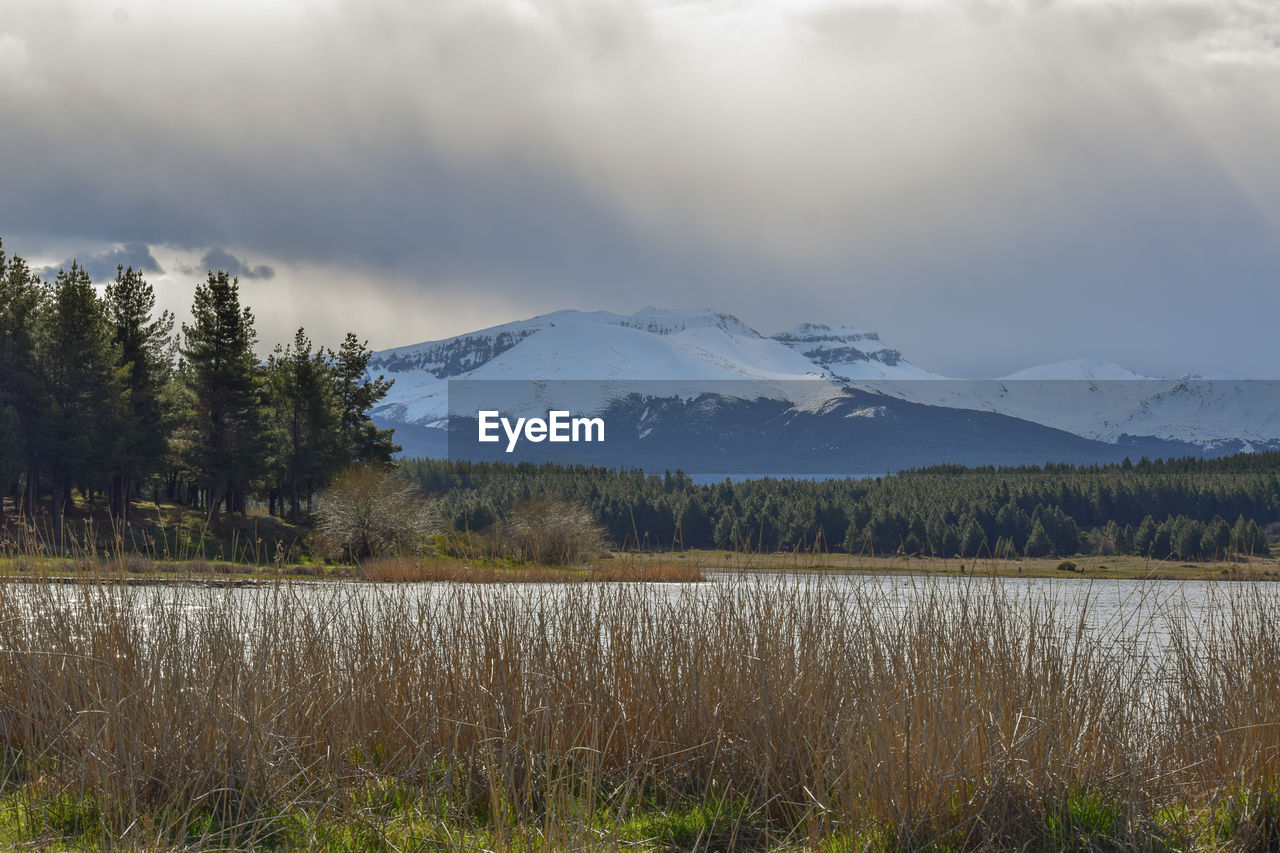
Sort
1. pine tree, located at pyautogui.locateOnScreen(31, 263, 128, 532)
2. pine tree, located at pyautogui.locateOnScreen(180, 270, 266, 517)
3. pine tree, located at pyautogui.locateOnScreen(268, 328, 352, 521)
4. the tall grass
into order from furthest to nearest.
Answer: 1. pine tree, located at pyautogui.locateOnScreen(268, 328, 352, 521)
2. pine tree, located at pyautogui.locateOnScreen(180, 270, 266, 517)
3. pine tree, located at pyautogui.locateOnScreen(31, 263, 128, 532)
4. the tall grass

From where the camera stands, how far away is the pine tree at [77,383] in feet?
180

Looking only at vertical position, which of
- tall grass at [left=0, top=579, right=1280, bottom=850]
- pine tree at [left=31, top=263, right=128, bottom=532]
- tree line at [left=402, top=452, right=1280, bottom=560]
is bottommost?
tall grass at [left=0, top=579, right=1280, bottom=850]

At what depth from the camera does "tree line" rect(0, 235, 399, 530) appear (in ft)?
182

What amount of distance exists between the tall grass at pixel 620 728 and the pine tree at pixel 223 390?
182 feet

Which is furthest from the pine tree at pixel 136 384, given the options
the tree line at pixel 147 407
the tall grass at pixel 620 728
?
the tall grass at pixel 620 728

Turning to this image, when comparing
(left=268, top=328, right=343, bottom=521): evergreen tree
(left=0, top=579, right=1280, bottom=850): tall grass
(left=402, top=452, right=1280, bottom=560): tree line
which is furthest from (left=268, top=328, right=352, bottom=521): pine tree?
(left=0, top=579, right=1280, bottom=850): tall grass

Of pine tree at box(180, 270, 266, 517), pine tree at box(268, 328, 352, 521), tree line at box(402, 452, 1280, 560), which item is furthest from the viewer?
tree line at box(402, 452, 1280, 560)

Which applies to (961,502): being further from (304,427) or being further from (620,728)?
(620,728)

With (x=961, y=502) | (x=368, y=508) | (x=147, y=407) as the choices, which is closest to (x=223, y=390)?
(x=147, y=407)

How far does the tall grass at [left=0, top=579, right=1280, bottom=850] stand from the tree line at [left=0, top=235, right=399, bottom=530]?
4482cm

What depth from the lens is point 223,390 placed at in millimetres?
65938

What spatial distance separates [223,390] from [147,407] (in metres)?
4.75

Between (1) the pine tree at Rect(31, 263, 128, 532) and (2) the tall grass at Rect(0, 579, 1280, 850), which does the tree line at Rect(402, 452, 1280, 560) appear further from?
(2) the tall grass at Rect(0, 579, 1280, 850)

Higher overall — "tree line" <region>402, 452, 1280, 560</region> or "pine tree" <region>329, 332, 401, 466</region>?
"pine tree" <region>329, 332, 401, 466</region>
